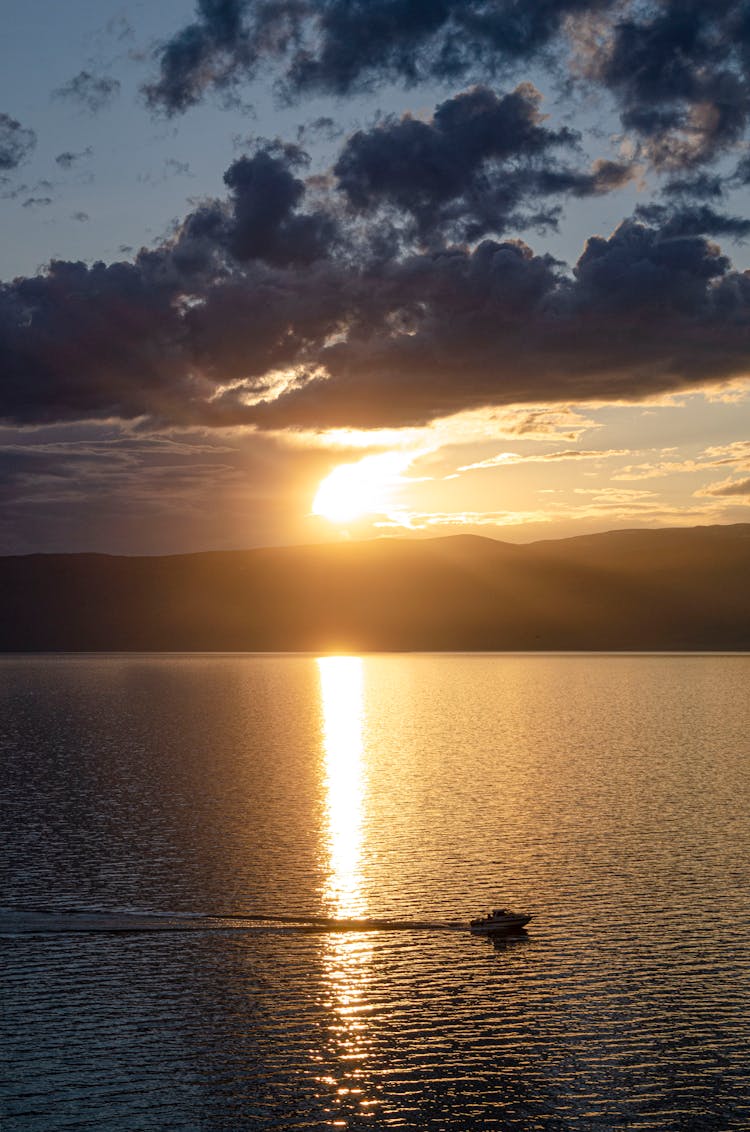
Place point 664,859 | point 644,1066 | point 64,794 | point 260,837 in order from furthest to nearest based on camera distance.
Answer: point 64,794, point 260,837, point 664,859, point 644,1066

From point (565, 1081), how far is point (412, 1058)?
16.6 feet

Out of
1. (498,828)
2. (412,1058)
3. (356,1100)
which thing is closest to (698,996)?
(412,1058)

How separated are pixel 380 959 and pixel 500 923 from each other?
18.8 ft

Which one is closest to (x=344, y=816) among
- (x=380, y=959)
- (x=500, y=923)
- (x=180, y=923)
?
(x=180, y=923)

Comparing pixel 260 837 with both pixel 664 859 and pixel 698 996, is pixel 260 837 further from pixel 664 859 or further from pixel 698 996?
pixel 698 996

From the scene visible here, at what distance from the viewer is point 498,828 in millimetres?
79312

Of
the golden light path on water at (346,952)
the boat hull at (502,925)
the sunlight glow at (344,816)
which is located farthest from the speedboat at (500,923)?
the sunlight glow at (344,816)

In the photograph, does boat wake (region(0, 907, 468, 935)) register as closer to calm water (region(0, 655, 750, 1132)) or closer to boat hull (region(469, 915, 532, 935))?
calm water (region(0, 655, 750, 1132))

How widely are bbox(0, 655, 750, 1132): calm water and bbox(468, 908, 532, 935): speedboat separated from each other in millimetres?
947

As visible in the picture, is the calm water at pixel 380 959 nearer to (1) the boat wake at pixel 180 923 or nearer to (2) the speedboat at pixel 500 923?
(1) the boat wake at pixel 180 923

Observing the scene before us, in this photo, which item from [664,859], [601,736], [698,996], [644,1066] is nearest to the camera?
[644,1066]

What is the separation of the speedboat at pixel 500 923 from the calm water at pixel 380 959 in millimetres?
947

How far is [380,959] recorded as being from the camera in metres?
49.1

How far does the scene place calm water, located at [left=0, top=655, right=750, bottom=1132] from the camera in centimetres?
3512
